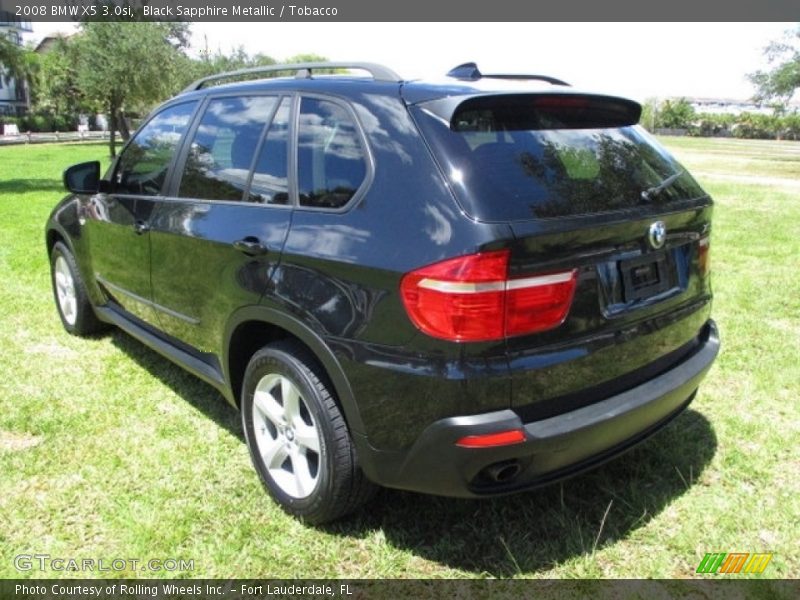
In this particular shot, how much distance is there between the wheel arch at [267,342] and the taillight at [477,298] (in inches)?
16.4

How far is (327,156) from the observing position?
260cm

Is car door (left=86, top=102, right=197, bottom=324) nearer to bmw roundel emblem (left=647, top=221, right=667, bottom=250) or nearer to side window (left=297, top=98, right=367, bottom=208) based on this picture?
side window (left=297, top=98, right=367, bottom=208)

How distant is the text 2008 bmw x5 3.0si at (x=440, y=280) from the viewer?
6.95ft

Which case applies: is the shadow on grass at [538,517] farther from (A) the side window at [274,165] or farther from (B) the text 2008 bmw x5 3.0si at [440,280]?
(A) the side window at [274,165]

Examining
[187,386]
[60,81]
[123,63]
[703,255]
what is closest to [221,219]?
[187,386]

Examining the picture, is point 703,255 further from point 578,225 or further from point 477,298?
point 477,298

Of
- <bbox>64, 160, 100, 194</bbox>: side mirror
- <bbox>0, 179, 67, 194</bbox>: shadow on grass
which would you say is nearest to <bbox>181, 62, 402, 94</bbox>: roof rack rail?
<bbox>64, 160, 100, 194</bbox>: side mirror

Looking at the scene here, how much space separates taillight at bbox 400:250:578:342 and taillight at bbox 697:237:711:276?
1.01 m

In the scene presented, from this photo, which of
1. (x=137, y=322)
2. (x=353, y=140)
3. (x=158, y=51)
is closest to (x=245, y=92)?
(x=353, y=140)

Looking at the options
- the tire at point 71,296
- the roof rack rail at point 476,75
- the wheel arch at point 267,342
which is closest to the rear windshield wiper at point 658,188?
the roof rack rail at point 476,75

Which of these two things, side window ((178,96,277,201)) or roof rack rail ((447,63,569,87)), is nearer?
roof rack rail ((447,63,569,87))

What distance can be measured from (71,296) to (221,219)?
254 centimetres

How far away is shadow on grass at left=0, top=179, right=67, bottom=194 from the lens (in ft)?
48.3

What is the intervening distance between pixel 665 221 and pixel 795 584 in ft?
4.62
